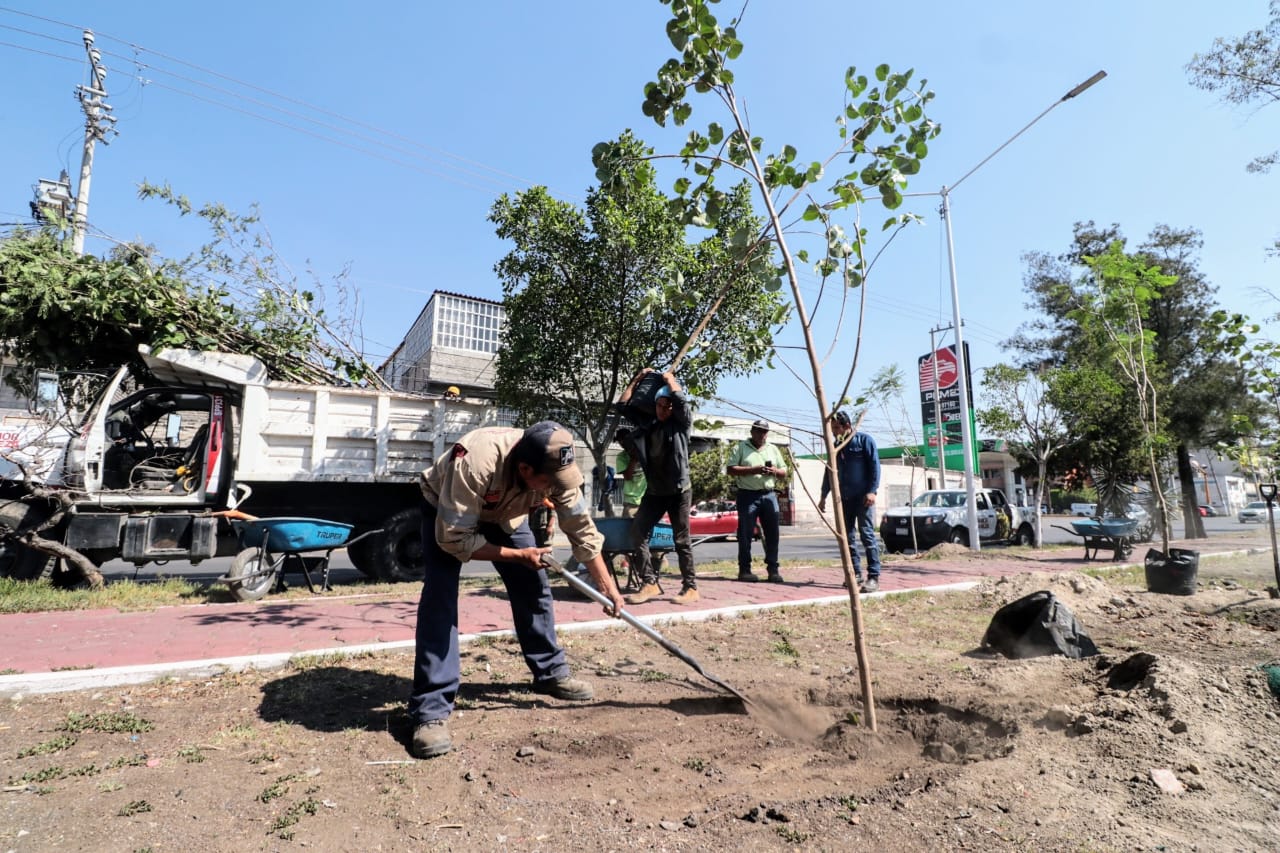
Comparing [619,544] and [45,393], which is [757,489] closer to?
[619,544]

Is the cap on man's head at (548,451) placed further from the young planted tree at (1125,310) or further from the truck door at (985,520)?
the truck door at (985,520)

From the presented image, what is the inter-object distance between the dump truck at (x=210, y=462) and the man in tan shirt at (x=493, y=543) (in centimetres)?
473

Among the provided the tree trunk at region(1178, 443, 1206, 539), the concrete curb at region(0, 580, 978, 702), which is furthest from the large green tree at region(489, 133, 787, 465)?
the tree trunk at region(1178, 443, 1206, 539)

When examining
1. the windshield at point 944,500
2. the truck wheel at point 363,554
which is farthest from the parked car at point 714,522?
the truck wheel at point 363,554

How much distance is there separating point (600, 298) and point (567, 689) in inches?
326

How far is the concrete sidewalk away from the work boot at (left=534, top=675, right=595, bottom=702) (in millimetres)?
1142

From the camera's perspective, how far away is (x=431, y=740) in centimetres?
272

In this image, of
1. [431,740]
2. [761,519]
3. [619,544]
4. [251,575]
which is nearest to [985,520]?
[761,519]

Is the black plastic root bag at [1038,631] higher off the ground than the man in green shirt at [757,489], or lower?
lower

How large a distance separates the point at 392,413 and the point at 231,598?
9.33 ft

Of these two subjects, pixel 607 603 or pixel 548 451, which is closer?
pixel 548 451

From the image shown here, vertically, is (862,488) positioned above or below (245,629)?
above

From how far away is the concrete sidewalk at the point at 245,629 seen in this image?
359cm

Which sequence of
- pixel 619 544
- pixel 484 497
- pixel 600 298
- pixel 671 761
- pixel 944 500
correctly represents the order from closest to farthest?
pixel 671 761 < pixel 484 497 < pixel 619 544 < pixel 600 298 < pixel 944 500
